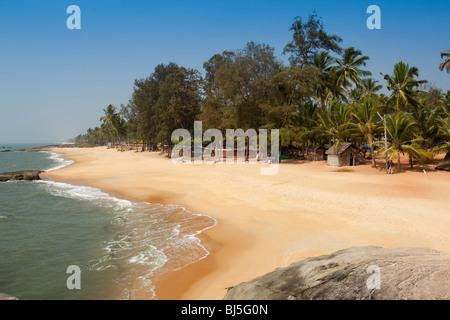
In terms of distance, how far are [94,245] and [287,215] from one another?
8583 mm

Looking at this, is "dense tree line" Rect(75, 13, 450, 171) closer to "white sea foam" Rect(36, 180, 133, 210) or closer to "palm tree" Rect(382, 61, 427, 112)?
"palm tree" Rect(382, 61, 427, 112)

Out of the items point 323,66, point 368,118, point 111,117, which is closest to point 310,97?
point 323,66

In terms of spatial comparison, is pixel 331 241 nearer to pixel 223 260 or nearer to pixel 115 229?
pixel 223 260

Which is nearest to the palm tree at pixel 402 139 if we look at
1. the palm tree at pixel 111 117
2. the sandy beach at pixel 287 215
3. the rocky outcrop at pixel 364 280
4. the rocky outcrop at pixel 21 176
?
the sandy beach at pixel 287 215

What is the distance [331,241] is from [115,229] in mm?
9291

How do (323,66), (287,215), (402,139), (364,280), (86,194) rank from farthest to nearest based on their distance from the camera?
(323,66), (402,139), (86,194), (287,215), (364,280)

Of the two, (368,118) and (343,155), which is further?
(343,155)

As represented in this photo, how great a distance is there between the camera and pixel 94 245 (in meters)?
10.9

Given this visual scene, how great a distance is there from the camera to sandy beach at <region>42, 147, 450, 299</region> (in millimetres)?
8297

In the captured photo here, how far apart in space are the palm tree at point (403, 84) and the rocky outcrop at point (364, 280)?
28.2 metres

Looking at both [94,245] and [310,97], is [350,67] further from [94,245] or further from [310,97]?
[94,245]

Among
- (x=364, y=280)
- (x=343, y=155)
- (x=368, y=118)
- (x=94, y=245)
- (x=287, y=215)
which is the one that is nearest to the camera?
(x=364, y=280)

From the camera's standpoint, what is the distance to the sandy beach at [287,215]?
830 centimetres

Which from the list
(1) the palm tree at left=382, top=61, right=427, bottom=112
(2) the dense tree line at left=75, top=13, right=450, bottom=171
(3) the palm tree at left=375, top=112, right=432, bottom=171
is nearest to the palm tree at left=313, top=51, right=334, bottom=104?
(2) the dense tree line at left=75, top=13, right=450, bottom=171
